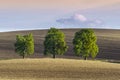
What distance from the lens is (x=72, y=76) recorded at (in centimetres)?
5125

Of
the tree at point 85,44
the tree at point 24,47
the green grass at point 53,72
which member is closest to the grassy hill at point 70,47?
the tree at point 24,47

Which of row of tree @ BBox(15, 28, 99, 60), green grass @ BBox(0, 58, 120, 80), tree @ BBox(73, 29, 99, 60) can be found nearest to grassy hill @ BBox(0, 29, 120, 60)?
row of tree @ BBox(15, 28, 99, 60)

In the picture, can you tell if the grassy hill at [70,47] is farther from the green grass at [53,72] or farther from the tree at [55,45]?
the green grass at [53,72]

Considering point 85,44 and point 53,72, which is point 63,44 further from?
point 53,72

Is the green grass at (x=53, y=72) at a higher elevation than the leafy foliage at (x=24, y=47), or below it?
below

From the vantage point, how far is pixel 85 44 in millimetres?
90375

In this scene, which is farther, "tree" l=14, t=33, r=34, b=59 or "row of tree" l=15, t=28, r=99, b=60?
"tree" l=14, t=33, r=34, b=59

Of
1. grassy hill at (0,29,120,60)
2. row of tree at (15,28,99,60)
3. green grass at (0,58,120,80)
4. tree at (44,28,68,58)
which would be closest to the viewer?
green grass at (0,58,120,80)

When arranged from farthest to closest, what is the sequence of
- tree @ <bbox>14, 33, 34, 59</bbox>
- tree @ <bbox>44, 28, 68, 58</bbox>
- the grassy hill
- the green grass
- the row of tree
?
the grassy hill, tree @ <bbox>14, 33, 34, 59</bbox>, tree @ <bbox>44, 28, 68, 58</bbox>, the row of tree, the green grass

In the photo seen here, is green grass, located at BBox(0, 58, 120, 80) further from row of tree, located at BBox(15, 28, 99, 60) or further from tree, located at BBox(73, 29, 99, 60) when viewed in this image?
row of tree, located at BBox(15, 28, 99, 60)

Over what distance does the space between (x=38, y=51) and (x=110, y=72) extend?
211ft

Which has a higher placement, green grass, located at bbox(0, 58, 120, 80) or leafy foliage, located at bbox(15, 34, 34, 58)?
leafy foliage, located at bbox(15, 34, 34, 58)

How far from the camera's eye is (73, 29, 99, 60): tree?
8956 centimetres

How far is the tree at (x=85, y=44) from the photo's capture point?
8956cm
